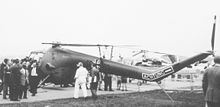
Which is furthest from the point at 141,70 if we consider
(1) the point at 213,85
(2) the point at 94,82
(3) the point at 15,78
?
(1) the point at 213,85

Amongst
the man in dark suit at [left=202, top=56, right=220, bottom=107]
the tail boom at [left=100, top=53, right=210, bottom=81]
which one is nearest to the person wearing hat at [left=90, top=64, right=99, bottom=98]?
the tail boom at [left=100, top=53, right=210, bottom=81]

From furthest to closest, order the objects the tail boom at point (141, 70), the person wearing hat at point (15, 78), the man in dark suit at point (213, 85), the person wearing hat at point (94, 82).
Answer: the person wearing hat at point (94, 82)
the tail boom at point (141, 70)
the person wearing hat at point (15, 78)
the man in dark suit at point (213, 85)

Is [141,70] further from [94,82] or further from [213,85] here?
[213,85]

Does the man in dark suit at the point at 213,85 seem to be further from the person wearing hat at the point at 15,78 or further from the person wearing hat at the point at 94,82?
the person wearing hat at the point at 15,78

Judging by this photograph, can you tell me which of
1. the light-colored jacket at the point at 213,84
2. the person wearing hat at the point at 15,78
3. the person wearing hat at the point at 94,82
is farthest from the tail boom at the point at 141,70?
the light-colored jacket at the point at 213,84

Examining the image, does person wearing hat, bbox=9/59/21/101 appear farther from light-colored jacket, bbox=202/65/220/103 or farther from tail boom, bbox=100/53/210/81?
light-colored jacket, bbox=202/65/220/103

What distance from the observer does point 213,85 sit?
806cm

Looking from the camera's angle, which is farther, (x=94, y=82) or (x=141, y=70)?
(x=141, y=70)

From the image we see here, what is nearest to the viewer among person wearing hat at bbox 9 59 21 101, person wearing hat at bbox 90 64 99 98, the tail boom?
person wearing hat at bbox 9 59 21 101

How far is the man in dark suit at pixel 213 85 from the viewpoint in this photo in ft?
26.1

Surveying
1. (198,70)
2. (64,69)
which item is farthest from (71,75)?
(198,70)

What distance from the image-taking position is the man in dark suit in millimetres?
7945

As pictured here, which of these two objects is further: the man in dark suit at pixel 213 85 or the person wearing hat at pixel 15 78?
the person wearing hat at pixel 15 78

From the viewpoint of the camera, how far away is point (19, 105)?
44.0ft
